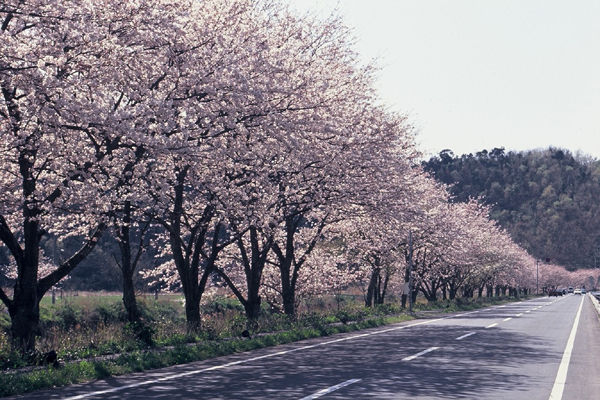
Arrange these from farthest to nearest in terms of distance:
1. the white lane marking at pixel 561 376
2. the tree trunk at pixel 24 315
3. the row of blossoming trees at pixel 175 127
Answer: the tree trunk at pixel 24 315 → the row of blossoming trees at pixel 175 127 → the white lane marking at pixel 561 376

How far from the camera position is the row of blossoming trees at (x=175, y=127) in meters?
14.1

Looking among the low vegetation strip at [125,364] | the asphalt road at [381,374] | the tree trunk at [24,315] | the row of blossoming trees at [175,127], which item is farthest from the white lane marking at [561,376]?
the tree trunk at [24,315]

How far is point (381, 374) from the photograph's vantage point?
12.7 m

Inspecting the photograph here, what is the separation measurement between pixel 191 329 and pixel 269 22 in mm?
9278

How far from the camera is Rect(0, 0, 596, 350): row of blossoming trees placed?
555 inches

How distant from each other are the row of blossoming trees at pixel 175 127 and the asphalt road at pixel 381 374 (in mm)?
4173

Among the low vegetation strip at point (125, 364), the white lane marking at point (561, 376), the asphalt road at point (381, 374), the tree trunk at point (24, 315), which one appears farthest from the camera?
the tree trunk at point (24, 315)

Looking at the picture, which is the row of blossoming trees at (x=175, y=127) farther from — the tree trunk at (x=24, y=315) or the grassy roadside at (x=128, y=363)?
the grassy roadside at (x=128, y=363)

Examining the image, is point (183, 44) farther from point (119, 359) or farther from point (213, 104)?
point (119, 359)

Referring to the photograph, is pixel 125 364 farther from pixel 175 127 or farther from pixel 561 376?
pixel 561 376

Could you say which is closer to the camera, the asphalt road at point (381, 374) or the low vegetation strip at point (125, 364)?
the asphalt road at point (381, 374)

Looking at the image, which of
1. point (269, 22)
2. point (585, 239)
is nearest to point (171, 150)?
point (269, 22)

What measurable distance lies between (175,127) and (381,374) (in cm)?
745

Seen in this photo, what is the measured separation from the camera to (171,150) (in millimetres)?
15781
